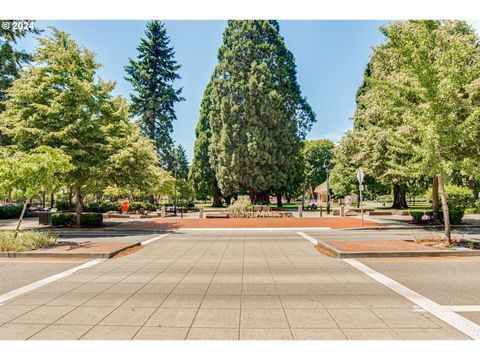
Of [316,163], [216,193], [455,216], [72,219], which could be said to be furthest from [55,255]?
[316,163]

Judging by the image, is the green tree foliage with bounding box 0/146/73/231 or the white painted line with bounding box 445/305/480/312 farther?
the green tree foliage with bounding box 0/146/73/231

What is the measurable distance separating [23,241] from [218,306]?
9.90 meters

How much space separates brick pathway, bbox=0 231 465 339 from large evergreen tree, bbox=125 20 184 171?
40136mm

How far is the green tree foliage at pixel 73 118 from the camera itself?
59.0 feet

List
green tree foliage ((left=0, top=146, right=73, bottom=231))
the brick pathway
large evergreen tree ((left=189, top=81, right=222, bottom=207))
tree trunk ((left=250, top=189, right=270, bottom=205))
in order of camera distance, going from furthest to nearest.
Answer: large evergreen tree ((left=189, top=81, right=222, bottom=207)) → tree trunk ((left=250, top=189, right=270, bottom=205)) → green tree foliage ((left=0, top=146, right=73, bottom=231)) → the brick pathway

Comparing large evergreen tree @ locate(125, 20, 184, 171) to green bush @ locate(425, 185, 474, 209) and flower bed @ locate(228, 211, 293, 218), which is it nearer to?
flower bed @ locate(228, 211, 293, 218)

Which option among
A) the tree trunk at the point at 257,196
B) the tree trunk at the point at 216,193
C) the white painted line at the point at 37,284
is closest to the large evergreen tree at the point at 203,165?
the tree trunk at the point at 216,193

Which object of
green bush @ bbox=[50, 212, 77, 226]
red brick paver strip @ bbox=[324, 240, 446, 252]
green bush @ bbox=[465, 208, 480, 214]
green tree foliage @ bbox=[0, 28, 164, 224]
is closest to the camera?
red brick paver strip @ bbox=[324, 240, 446, 252]

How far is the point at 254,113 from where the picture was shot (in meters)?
35.5

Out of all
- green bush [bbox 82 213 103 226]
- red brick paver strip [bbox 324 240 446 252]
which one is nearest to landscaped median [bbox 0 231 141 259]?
green bush [bbox 82 213 103 226]

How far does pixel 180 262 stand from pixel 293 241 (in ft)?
21.3

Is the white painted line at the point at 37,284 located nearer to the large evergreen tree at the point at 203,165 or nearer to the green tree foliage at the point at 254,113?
the green tree foliage at the point at 254,113

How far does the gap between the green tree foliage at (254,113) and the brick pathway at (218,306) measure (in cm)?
2654

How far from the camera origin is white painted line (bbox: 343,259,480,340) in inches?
181
